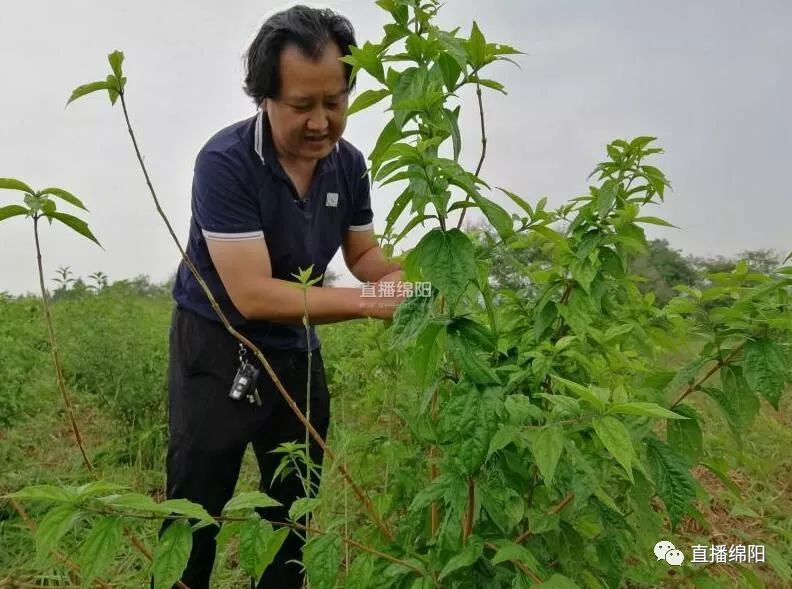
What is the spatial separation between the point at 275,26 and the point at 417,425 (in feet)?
4.01

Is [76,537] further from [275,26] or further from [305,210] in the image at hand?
[275,26]

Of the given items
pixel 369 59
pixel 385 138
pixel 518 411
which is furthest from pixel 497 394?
pixel 369 59

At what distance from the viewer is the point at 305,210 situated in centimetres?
207

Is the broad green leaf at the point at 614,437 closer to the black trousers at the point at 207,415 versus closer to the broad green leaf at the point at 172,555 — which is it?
the broad green leaf at the point at 172,555

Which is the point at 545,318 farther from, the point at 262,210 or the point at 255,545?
the point at 262,210

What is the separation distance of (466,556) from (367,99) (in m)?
0.79

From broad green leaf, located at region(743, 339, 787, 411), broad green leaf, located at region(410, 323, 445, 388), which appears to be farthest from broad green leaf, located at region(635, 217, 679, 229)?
broad green leaf, located at region(410, 323, 445, 388)

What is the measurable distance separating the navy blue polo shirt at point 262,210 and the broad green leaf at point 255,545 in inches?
38.0

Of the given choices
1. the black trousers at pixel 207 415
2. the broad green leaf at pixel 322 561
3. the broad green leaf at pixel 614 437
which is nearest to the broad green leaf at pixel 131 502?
the broad green leaf at pixel 322 561

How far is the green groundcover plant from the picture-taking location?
3.08 feet

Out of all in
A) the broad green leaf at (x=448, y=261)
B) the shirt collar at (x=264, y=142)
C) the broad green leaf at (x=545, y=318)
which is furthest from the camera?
the shirt collar at (x=264, y=142)

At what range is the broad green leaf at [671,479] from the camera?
109 centimetres

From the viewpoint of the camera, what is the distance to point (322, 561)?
1.04 metres

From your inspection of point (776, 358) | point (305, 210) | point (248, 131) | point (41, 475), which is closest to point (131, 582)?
point (41, 475)
